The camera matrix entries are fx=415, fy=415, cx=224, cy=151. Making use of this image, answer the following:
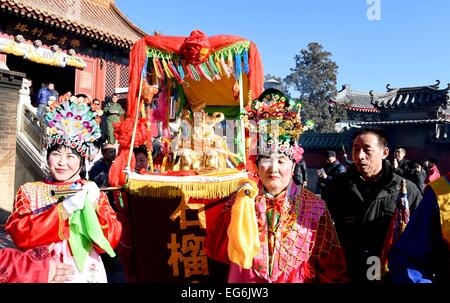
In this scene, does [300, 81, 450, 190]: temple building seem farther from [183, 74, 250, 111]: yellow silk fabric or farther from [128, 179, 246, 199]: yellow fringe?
[128, 179, 246, 199]: yellow fringe

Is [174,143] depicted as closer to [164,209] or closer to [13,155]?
[164,209]

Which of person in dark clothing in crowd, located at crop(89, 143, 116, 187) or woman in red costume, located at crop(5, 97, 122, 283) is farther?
person in dark clothing in crowd, located at crop(89, 143, 116, 187)

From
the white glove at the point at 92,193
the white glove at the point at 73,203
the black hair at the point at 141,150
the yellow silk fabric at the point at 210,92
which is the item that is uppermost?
the yellow silk fabric at the point at 210,92

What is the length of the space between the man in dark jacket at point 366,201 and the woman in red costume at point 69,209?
1.79 metres

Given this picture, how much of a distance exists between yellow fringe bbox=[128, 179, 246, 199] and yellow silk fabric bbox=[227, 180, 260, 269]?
62.0 inches

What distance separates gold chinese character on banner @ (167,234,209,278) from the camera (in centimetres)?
436

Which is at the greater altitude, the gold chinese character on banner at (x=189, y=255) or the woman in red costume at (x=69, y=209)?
the woman in red costume at (x=69, y=209)

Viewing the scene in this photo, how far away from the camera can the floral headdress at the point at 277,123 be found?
2922 millimetres

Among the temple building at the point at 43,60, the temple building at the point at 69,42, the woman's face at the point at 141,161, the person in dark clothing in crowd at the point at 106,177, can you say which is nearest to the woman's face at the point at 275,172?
the woman's face at the point at 141,161

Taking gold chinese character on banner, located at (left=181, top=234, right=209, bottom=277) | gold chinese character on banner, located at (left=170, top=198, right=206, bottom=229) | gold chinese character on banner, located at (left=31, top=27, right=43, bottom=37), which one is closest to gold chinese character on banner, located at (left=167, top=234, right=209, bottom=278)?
gold chinese character on banner, located at (left=181, top=234, right=209, bottom=277)

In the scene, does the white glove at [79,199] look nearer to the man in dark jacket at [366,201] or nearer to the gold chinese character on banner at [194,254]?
the gold chinese character on banner at [194,254]

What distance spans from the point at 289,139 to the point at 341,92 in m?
31.6

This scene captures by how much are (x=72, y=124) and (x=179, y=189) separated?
58.5 inches

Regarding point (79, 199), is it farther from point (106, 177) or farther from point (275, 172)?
point (106, 177)
